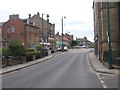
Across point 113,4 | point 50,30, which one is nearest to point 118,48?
point 113,4

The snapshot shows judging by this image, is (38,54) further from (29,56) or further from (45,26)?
(45,26)

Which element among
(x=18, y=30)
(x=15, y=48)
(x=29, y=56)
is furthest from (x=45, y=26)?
(x=15, y=48)

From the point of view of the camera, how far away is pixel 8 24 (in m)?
A: 68.7

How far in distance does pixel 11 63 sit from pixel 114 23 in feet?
44.5

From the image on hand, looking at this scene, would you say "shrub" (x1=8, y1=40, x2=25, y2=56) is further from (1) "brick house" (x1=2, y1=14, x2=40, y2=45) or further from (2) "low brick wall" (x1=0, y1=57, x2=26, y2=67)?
(1) "brick house" (x1=2, y1=14, x2=40, y2=45)

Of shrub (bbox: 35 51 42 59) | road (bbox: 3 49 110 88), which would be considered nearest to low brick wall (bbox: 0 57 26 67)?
road (bbox: 3 49 110 88)

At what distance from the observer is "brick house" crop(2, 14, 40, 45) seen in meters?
66.4

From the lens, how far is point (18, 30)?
220 ft

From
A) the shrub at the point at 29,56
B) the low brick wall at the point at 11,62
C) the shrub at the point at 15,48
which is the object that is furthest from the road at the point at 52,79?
the shrub at the point at 29,56

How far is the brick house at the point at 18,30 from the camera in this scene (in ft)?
218

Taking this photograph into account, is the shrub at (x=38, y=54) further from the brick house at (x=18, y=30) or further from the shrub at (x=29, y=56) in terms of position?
the brick house at (x=18, y=30)

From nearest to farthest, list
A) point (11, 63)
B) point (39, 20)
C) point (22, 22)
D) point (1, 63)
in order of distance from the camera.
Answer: point (1, 63)
point (11, 63)
point (22, 22)
point (39, 20)

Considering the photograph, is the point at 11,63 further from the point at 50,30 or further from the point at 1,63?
the point at 50,30

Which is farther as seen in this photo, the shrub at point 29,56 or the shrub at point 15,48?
the shrub at point 29,56
